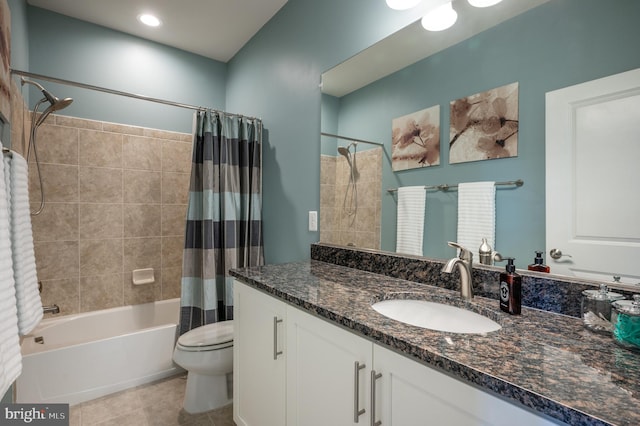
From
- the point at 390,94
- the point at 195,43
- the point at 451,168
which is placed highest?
the point at 195,43

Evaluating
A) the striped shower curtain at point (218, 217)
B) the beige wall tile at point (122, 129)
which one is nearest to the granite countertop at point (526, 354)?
the striped shower curtain at point (218, 217)

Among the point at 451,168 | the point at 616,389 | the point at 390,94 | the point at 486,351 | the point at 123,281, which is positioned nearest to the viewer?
the point at 616,389

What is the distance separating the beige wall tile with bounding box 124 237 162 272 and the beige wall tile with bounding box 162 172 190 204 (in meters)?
0.37

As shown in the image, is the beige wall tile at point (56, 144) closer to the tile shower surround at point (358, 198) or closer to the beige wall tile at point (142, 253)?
the beige wall tile at point (142, 253)

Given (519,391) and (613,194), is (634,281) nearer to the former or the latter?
(613,194)

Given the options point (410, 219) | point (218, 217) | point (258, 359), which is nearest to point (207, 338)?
point (258, 359)

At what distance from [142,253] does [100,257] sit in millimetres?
293

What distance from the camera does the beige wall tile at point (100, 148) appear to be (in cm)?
241

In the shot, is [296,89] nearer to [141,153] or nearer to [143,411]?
[141,153]

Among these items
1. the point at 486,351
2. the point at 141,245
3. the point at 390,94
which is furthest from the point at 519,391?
the point at 141,245

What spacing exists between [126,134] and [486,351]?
2.90 meters

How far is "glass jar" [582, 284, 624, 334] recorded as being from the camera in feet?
2.55

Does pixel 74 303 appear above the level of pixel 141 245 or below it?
below

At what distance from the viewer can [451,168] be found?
4.10 ft
